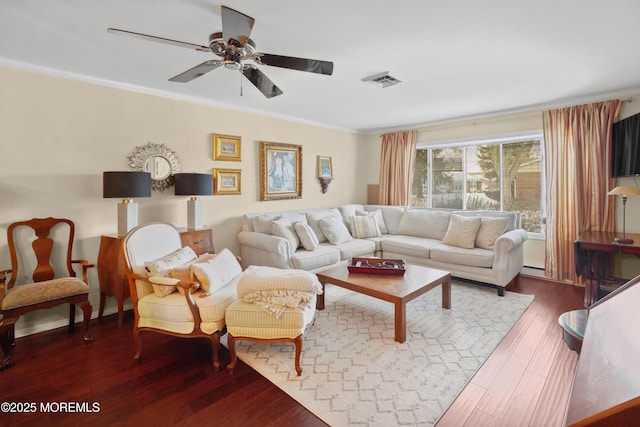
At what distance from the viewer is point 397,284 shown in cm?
281

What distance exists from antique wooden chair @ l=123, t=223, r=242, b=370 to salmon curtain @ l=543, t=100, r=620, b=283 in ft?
13.4

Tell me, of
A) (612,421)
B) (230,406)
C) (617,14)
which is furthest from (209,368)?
(617,14)

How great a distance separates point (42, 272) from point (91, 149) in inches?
47.9

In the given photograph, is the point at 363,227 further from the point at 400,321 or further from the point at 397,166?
the point at 400,321

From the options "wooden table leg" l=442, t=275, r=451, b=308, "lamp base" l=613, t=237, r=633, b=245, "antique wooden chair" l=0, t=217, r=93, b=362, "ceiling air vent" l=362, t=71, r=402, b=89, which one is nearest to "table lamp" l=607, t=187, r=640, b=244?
"lamp base" l=613, t=237, r=633, b=245

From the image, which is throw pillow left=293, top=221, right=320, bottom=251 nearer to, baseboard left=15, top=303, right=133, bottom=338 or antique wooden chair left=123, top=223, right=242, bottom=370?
antique wooden chair left=123, top=223, right=242, bottom=370

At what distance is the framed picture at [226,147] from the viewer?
3924 mm

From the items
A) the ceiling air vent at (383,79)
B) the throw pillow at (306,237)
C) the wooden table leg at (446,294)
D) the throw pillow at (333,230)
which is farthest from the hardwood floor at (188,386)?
the ceiling air vent at (383,79)

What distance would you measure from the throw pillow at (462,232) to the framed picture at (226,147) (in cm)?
307

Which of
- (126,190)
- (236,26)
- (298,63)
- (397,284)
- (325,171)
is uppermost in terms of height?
(236,26)

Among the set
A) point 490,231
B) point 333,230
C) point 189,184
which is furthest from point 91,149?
point 490,231

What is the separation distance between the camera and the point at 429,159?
17.9 ft

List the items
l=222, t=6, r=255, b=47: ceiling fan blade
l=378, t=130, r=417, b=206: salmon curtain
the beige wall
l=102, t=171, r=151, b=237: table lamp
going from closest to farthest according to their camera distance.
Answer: l=222, t=6, r=255, b=47: ceiling fan blade → the beige wall → l=102, t=171, r=151, b=237: table lamp → l=378, t=130, r=417, b=206: salmon curtain

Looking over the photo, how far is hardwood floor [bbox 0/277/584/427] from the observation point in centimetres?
174
